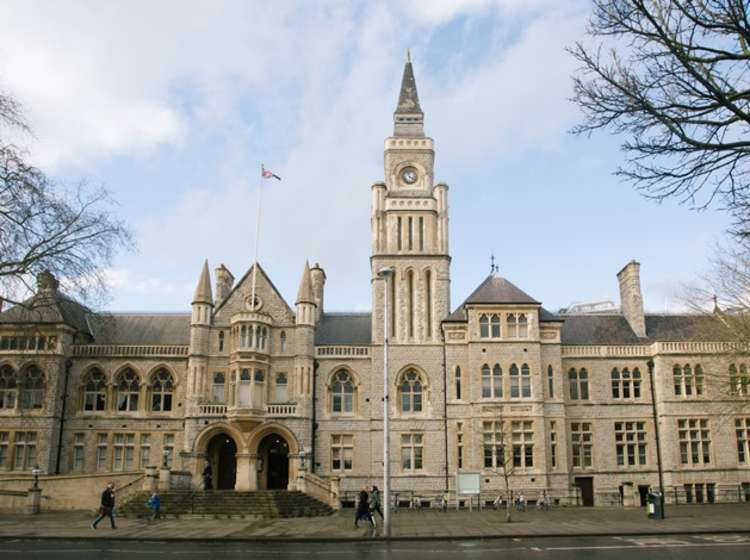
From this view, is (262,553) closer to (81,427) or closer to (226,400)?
(226,400)

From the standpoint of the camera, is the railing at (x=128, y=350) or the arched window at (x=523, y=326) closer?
the arched window at (x=523, y=326)

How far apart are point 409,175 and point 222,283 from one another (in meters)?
14.3

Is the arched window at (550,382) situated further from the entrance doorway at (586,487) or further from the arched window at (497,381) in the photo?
the entrance doorway at (586,487)

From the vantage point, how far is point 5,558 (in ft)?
59.5

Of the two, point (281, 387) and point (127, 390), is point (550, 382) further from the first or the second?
point (127, 390)

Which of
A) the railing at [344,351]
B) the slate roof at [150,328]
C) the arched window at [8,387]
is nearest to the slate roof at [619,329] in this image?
the railing at [344,351]

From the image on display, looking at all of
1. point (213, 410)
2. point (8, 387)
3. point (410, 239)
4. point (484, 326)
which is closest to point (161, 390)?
point (213, 410)

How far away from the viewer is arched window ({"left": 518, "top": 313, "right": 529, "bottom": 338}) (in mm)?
40281

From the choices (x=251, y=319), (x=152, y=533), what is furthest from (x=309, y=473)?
(x=152, y=533)

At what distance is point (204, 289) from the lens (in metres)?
41.5

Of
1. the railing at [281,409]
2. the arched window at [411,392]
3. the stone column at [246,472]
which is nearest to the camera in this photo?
the stone column at [246,472]

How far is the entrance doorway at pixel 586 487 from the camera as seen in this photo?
39.8 meters

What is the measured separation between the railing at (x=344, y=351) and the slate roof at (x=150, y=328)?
869cm

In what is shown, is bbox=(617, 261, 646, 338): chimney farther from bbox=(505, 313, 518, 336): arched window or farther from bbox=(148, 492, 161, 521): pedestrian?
bbox=(148, 492, 161, 521): pedestrian
